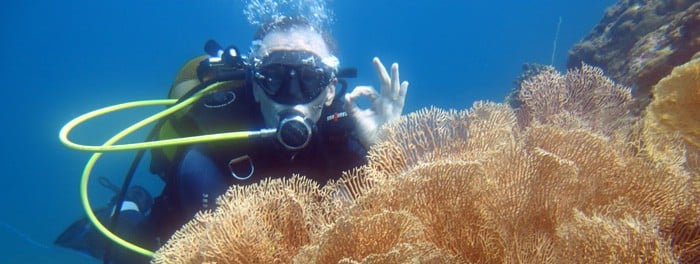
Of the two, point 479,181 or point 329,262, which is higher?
point 479,181

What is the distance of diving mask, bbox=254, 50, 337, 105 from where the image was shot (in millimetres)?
4113

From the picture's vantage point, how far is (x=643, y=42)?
598cm

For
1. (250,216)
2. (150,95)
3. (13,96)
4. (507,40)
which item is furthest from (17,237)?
(507,40)

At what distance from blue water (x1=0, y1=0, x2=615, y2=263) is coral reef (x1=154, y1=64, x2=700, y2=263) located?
69.2 meters

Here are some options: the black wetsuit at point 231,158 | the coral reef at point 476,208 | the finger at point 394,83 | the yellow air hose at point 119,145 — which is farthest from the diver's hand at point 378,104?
the coral reef at point 476,208

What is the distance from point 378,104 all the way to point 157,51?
103 m

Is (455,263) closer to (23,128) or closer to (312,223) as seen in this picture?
(312,223)

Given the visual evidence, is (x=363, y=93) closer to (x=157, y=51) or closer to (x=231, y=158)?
(x=231, y=158)

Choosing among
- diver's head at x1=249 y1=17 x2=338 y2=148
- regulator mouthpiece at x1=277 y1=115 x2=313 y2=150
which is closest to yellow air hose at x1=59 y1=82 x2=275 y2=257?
regulator mouthpiece at x1=277 y1=115 x2=313 y2=150

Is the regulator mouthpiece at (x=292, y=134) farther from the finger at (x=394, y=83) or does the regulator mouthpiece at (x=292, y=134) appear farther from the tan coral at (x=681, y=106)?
the tan coral at (x=681, y=106)

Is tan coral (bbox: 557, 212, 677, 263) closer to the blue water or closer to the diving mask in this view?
the diving mask

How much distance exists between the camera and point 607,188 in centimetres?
207

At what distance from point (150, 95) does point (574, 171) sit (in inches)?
3569

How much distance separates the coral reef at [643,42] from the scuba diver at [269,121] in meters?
3.51
